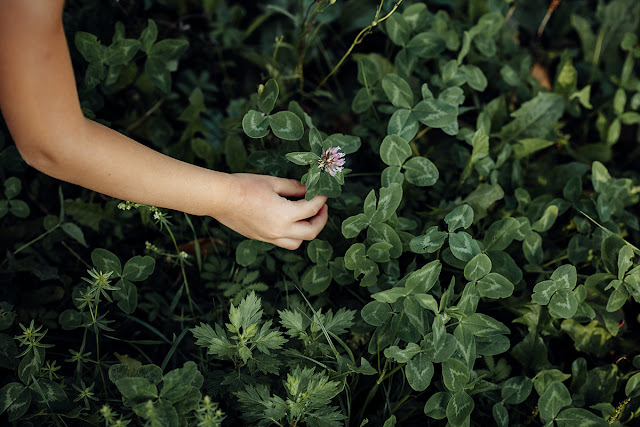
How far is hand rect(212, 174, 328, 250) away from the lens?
154cm

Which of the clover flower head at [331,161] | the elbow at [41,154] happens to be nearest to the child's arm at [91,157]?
the elbow at [41,154]

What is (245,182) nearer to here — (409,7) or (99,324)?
(99,324)

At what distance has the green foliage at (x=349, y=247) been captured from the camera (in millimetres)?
1470

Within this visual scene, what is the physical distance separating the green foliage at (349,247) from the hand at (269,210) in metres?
0.07

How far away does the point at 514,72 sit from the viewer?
2.18m

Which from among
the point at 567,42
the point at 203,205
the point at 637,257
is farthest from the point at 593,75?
the point at 203,205

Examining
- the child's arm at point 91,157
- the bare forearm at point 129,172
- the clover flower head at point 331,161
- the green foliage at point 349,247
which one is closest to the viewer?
the child's arm at point 91,157

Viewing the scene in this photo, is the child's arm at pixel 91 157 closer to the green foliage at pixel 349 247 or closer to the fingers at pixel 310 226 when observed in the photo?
the fingers at pixel 310 226

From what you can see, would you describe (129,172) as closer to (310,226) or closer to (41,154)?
(41,154)

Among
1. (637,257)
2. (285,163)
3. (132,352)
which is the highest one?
(285,163)

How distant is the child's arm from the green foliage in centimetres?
13

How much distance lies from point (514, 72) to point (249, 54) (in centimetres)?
123

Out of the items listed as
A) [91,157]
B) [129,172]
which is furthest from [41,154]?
[129,172]

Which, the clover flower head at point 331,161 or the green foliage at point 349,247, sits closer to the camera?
the green foliage at point 349,247
